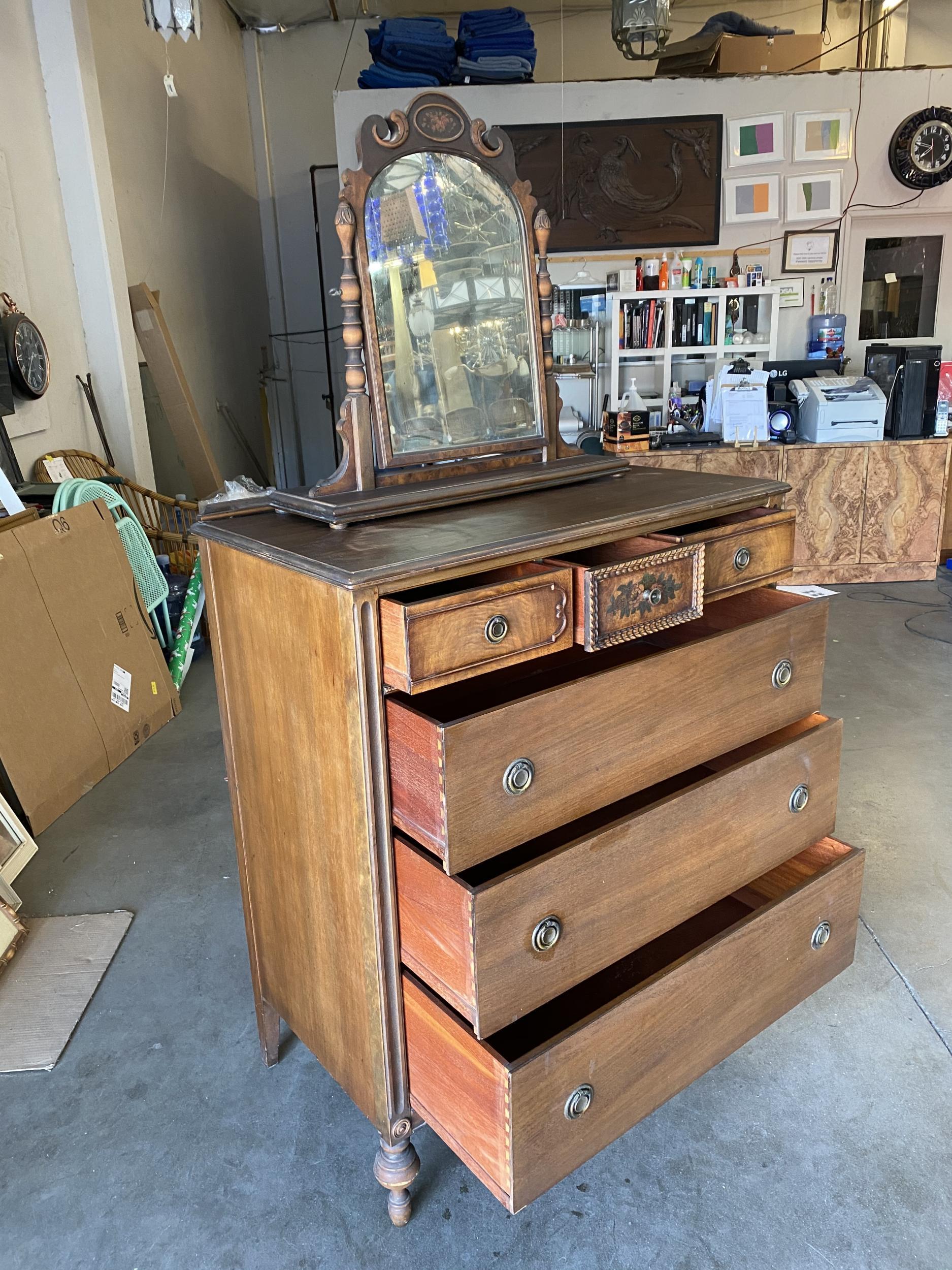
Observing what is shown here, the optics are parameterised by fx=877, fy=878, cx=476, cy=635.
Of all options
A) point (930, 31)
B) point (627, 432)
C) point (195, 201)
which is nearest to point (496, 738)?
point (627, 432)

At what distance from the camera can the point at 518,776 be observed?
3.74 feet

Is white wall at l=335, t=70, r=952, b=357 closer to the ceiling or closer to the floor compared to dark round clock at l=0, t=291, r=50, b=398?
closer to the ceiling

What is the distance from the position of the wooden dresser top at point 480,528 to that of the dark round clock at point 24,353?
2600mm

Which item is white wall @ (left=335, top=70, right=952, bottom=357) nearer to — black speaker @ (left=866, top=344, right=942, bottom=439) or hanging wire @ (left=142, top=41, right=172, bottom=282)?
black speaker @ (left=866, top=344, right=942, bottom=439)

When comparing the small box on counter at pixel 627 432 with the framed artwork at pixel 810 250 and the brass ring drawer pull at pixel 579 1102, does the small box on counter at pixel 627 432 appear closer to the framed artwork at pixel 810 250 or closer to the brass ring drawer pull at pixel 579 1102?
the framed artwork at pixel 810 250

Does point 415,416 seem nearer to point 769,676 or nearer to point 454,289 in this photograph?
point 454,289

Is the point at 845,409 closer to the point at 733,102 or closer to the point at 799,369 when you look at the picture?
the point at 799,369

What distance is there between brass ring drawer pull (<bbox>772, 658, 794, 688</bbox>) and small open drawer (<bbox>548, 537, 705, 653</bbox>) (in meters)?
0.26

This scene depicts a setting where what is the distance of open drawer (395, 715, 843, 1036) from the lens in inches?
44.6

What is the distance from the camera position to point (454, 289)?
4.64 feet

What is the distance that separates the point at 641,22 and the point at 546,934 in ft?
14.9

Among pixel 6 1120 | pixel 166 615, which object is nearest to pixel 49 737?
pixel 166 615

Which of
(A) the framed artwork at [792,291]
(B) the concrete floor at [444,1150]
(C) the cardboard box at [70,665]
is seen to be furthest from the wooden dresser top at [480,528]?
(A) the framed artwork at [792,291]

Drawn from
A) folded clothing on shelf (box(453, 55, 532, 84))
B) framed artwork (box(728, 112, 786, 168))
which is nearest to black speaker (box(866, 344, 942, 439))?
framed artwork (box(728, 112, 786, 168))
